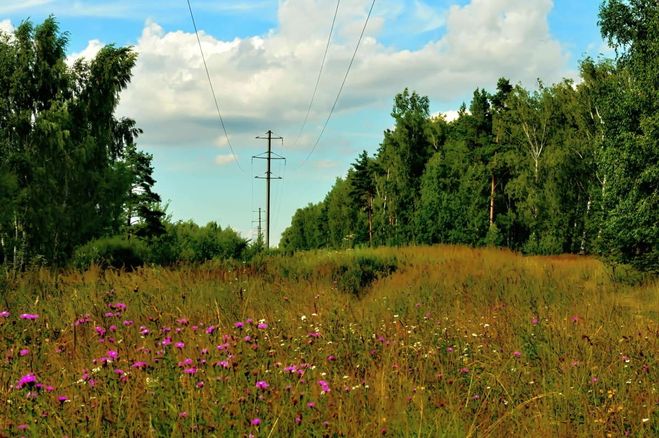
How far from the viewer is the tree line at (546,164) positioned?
18891mm

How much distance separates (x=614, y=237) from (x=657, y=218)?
51.3 inches

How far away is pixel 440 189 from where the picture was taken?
1602 inches

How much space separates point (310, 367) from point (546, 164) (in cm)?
3400

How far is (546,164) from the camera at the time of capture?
3525cm

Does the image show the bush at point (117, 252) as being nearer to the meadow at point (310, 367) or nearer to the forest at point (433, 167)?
the forest at point (433, 167)

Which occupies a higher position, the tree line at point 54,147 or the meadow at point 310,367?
the tree line at point 54,147

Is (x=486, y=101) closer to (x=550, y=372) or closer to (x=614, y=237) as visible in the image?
(x=614, y=237)

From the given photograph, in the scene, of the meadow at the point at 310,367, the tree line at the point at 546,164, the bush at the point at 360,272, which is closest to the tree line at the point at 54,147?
the bush at the point at 360,272

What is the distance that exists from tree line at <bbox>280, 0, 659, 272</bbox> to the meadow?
37.7ft

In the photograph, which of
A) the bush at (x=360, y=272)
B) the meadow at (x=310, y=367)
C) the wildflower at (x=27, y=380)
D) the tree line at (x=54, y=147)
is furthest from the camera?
the tree line at (x=54, y=147)

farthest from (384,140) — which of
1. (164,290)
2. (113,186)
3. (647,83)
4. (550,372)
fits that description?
(550,372)

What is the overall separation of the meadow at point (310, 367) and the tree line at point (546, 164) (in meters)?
11.5

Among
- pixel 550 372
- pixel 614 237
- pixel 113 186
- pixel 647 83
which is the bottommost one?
pixel 550 372

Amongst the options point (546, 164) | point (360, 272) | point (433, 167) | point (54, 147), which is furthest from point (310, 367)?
point (433, 167)
